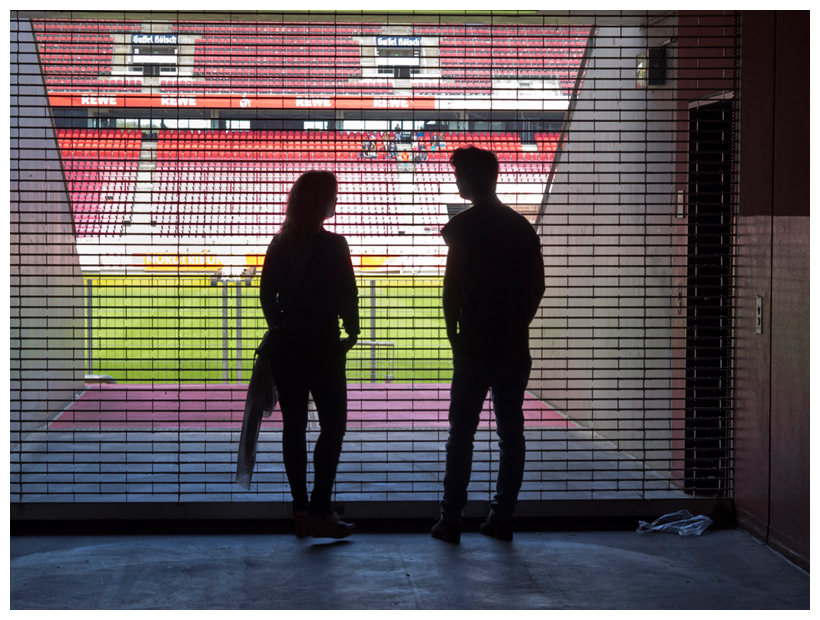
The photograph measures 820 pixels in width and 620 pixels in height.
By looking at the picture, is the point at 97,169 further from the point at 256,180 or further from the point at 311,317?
the point at 311,317

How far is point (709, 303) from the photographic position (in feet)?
12.6

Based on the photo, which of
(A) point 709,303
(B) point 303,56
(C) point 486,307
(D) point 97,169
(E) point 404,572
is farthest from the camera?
(D) point 97,169

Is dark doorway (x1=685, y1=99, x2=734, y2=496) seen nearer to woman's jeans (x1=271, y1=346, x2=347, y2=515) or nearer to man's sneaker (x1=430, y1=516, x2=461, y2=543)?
man's sneaker (x1=430, y1=516, x2=461, y2=543)

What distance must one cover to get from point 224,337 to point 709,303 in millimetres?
2961

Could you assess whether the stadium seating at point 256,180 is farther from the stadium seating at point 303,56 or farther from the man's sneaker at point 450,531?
the man's sneaker at point 450,531

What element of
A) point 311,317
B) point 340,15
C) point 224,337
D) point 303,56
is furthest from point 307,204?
point 224,337

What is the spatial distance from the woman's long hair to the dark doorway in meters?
1.62

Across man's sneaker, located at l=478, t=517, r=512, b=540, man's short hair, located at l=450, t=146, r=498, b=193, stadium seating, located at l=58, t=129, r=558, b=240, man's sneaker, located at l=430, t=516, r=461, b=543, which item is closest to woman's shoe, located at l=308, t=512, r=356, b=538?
man's sneaker, located at l=430, t=516, r=461, b=543

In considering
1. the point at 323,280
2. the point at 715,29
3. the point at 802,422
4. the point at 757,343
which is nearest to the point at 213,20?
the point at 323,280

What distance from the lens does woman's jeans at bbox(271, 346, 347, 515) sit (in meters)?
3.14

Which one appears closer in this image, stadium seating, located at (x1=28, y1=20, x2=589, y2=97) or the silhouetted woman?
the silhouetted woman

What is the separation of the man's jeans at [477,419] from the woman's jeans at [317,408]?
0.44m

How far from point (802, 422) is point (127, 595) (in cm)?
241

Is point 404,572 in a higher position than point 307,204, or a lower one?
lower
